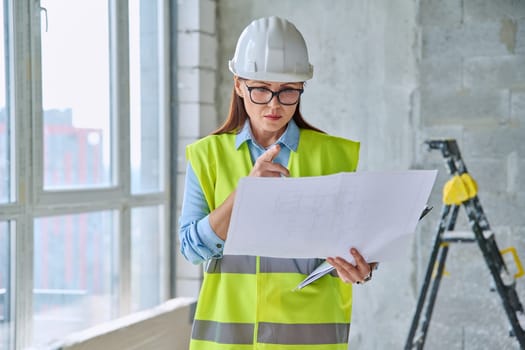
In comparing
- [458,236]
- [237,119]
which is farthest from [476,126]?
[237,119]

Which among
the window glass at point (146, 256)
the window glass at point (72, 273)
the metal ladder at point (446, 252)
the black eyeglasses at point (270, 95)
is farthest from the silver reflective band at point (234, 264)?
the window glass at point (146, 256)

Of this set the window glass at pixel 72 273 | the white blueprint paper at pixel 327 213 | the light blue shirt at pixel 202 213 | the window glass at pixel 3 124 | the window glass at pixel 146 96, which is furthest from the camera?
the window glass at pixel 146 96

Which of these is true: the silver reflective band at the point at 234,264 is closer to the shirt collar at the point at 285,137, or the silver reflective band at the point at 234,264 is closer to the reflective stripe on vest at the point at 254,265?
the reflective stripe on vest at the point at 254,265

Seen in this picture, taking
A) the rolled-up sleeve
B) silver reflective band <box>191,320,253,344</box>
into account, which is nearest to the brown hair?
the rolled-up sleeve

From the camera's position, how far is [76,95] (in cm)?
301

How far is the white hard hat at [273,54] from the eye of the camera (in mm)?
1526

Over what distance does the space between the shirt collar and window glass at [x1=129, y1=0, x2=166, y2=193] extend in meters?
1.94

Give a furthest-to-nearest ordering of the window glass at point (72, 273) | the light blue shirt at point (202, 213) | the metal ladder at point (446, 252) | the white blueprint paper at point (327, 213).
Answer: the metal ladder at point (446, 252) < the window glass at point (72, 273) < the light blue shirt at point (202, 213) < the white blueprint paper at point (327, 213)

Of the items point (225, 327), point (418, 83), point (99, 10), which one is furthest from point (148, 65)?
point (225, 327)

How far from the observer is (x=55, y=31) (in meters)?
2.86

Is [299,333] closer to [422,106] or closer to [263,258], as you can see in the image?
[263,258]

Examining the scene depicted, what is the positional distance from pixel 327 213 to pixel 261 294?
0.72ft

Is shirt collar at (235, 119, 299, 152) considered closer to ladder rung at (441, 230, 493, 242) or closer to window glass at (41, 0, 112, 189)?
window glass at (41, 0, 112, 189)

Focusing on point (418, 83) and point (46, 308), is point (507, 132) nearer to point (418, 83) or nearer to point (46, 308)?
point (418, 83)
